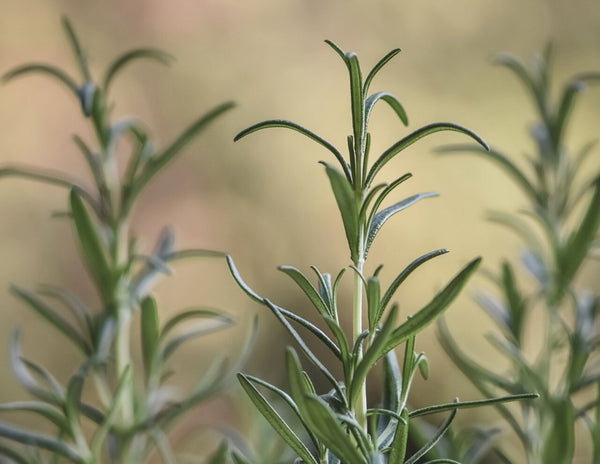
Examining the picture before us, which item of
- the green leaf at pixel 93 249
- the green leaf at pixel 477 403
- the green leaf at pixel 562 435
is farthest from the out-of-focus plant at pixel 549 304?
the green leaf at pixel 93 249

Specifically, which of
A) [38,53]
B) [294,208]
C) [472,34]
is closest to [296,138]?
[294,208]

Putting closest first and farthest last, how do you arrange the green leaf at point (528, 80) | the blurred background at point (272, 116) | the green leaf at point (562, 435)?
1. the green leaf at point (562, 435)
2. the green leaf at point (528, 80)
3. the blurred background at point (272, 116)

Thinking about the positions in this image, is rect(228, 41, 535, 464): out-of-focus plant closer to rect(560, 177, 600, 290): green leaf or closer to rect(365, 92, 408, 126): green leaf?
rect(365, 92, 408, 126): green leaf

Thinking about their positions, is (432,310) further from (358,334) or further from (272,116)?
(272,116)

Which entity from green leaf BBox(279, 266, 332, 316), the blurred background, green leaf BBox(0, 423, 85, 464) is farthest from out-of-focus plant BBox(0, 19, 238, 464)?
the blurred background

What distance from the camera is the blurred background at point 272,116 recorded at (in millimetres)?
1519

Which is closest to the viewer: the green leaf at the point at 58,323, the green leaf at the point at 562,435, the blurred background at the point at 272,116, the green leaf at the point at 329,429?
the green leaf at the point at 329,429

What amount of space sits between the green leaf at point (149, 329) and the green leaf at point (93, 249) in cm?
5

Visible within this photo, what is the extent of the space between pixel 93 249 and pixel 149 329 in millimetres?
75

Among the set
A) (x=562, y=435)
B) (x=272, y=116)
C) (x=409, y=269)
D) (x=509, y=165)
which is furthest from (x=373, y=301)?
(x=272, y=116)

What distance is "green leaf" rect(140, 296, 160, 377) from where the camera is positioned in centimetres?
54

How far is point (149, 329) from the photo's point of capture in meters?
0.57

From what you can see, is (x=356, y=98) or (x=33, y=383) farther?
(x=33, y=383)

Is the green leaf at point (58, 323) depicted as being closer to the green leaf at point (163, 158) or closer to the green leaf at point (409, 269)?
the green leaf at point (163, 158)
